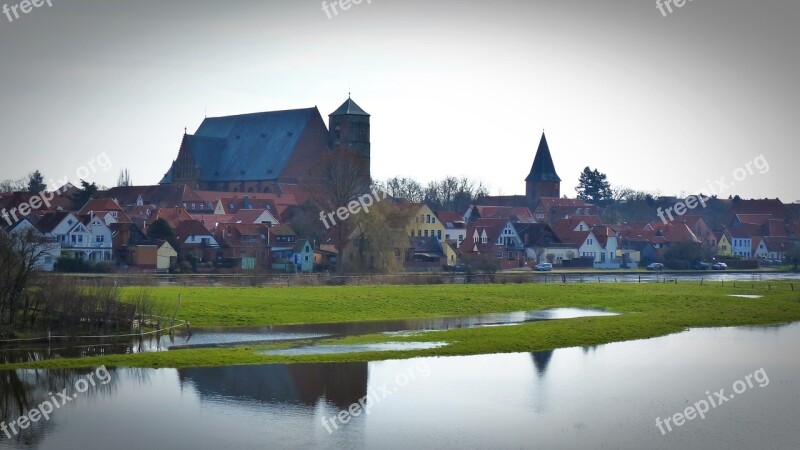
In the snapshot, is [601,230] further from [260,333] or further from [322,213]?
[260,333]

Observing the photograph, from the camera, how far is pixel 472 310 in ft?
195

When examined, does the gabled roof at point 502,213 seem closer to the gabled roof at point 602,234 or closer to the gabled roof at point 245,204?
the gabled roof at point 602,234

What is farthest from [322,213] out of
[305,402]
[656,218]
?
[656,218]

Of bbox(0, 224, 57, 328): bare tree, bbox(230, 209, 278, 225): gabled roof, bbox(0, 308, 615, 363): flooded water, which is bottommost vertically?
bbox(0, 308, 615, 363): flooded water

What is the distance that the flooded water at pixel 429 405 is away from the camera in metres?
26.4

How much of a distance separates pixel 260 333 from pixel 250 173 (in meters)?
90.6

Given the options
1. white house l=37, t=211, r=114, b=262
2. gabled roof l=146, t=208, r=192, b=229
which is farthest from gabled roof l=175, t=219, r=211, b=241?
white house l=37, t=211, r=114, b=262

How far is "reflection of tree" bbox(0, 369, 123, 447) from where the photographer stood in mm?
26906

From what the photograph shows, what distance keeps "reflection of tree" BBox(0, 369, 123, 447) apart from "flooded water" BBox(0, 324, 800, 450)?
0.22 ft

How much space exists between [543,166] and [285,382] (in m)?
127

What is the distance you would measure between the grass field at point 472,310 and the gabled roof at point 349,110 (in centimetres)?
6021

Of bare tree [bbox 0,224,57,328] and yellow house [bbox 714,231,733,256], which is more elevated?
yellow house [bbox 714,231,733,256]

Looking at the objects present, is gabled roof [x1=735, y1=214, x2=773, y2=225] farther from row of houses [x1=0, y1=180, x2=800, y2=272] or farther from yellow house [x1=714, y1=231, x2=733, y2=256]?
yellow house [x1=714, y1=231, x2=733, y2=256]

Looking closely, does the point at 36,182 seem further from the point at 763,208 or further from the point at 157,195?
the point at 763,208
